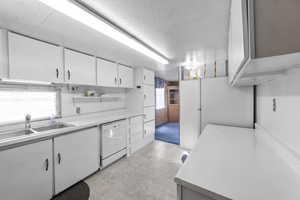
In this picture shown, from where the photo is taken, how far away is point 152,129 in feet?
12.6

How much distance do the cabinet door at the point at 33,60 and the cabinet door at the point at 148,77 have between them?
2.07 metres

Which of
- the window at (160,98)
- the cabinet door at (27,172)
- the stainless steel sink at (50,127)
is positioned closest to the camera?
the cabinet door at (27,172)

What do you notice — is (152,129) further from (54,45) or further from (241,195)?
(241,195)

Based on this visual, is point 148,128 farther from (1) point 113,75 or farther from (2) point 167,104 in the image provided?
(2) point 167,104

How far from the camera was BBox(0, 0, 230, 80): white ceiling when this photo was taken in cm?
115

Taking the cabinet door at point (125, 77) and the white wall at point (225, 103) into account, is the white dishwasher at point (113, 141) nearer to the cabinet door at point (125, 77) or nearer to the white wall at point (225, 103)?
the cabinet door at point (125, 77)

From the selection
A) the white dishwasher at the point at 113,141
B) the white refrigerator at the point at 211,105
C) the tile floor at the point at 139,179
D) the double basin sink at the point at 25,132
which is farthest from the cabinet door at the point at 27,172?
the white refrigerator at the point at 211,105

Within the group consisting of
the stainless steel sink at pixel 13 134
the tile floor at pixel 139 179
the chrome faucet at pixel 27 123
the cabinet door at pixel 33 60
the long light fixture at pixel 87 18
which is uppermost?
the long light fixture at pixel 87 18

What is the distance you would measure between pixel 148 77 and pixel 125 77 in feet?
2.52

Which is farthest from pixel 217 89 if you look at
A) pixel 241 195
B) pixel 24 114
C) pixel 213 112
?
pixel 24 114

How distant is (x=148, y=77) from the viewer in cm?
370

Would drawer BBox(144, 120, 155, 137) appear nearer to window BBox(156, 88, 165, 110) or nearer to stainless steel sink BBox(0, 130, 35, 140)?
window BBox(156, 88, 165, 110)

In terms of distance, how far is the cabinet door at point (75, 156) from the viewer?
5.45 feet

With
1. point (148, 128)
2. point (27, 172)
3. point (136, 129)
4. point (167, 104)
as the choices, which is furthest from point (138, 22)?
point (167, 104)
